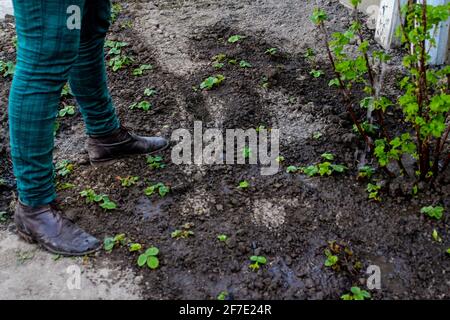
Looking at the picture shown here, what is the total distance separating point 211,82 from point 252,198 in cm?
120

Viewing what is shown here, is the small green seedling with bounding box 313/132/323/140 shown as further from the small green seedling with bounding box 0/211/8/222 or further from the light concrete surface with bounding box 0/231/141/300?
the small green seedling with bounding box 0/211/8/222

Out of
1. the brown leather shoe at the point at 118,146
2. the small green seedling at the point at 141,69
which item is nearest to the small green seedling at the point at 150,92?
the small green seedling at the point at 141,69

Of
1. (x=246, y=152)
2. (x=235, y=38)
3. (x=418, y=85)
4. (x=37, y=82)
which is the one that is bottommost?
(x=246, y=152)

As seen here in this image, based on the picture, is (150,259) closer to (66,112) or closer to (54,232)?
(54,232)

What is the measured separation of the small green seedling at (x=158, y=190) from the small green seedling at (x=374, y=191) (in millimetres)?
1039

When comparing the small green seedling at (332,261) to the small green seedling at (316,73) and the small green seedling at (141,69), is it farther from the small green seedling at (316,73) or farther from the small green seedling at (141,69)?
the small green seedling at (141,69)

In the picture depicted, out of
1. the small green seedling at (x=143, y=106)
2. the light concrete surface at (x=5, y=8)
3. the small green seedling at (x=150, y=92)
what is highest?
the light concrete surface at (x=5, y=8)

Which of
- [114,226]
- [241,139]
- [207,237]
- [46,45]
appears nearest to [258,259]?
[207,237]

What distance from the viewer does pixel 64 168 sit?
10.5 feet

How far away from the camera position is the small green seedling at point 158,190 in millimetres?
2934

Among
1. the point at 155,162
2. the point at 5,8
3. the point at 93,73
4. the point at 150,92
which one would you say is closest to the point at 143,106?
the point at 150,92

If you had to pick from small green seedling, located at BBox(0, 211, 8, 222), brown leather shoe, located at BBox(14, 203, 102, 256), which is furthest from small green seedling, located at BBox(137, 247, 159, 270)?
small green seedling, located at BBox(0, 211, 8, 222)

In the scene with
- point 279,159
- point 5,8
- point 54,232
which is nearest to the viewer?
point 54,232

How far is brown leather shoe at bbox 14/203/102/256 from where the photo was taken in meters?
2.57
